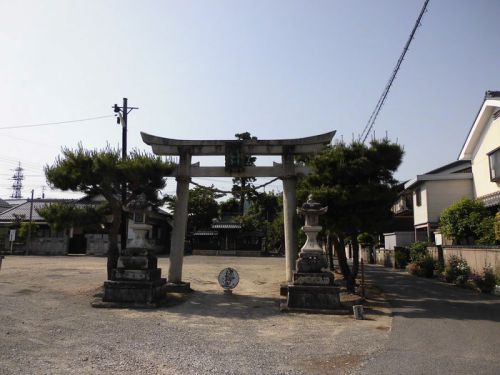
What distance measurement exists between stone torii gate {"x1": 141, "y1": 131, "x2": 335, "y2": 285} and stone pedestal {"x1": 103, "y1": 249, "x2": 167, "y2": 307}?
220 cm

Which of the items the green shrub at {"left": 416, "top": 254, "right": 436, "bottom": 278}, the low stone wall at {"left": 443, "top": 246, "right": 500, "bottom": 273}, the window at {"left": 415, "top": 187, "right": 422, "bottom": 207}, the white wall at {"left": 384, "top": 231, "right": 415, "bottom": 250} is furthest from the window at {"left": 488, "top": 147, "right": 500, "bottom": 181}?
the white wall at {"left": 384, "top": 231, "right": 415, "bottom": 250}

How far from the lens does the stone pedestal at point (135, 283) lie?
12.0 metres

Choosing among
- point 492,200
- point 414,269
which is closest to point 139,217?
point 414,269

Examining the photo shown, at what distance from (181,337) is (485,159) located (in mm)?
21549

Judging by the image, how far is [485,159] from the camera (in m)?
22.8

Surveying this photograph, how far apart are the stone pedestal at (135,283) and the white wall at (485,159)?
18.9 meters

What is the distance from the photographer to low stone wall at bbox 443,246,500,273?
15.5 m

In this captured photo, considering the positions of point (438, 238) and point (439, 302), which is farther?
point (438, 238)

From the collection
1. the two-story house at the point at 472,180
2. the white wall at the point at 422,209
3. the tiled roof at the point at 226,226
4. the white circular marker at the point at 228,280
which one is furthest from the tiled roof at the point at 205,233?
the white circular marker at the point at 228,280

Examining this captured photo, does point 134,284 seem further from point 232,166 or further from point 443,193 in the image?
point 443,193

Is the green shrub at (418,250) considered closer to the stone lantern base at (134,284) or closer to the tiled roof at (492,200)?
the tiled roof at (492,200)

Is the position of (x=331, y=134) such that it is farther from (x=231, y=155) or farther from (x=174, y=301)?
(x=174, y=301)

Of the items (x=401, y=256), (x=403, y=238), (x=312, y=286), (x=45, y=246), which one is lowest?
(x=312, y=286)

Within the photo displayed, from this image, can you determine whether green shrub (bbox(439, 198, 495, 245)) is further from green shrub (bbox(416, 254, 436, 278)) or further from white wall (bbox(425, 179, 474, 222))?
white wall (bbox(425, 179, 474, 222))
